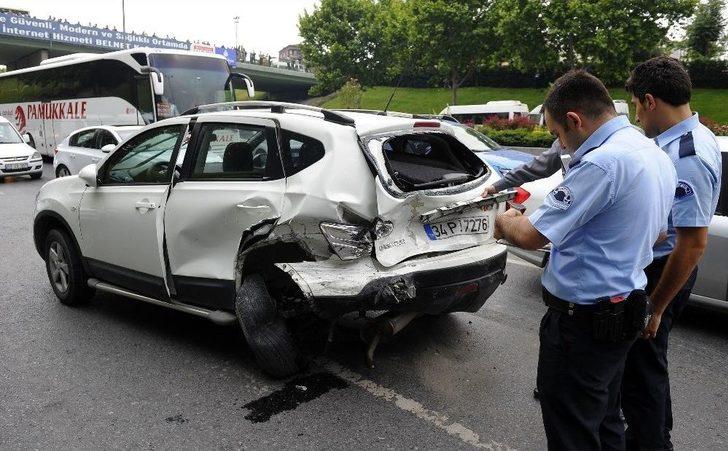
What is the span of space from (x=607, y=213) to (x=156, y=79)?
1287 cm

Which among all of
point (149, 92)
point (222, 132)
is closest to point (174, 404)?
point (222, 132)

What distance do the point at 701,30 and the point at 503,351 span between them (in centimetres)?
4250

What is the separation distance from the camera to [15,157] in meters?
13.3

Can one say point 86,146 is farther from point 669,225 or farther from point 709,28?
point 709,28

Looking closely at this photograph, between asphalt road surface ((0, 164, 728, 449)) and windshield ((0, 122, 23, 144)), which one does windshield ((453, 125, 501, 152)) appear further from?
windshield ((0, 122, 23, 144))

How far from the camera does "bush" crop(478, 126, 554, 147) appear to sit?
2027cm

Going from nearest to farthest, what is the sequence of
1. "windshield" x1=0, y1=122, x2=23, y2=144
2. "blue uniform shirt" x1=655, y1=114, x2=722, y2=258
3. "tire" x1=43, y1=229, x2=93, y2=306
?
"blue uniform shirt" x1=655, y1=114, x2=722, y2=258
"tire" x1=43, y1=229, x2=93, y2=306
"windshield" x1=0, y1=122, x2=23, y2=144

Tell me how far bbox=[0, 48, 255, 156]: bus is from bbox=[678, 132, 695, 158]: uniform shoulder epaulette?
12.4m

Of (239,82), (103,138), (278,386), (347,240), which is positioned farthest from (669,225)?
(239,82)

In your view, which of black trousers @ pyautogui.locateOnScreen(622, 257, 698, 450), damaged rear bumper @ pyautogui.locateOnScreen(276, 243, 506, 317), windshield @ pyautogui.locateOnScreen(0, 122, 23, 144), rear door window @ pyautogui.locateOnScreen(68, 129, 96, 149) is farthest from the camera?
windshield @ pyautogui.locateOnScreen(0, 122, 23, 144)

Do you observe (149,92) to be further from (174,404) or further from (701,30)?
(701,30)

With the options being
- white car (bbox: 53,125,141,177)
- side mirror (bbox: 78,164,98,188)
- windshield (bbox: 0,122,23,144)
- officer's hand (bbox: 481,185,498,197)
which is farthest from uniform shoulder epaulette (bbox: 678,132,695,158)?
windshield (bbox: 0,122,23,144)

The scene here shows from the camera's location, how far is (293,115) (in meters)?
3.75

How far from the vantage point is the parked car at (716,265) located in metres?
4.42
